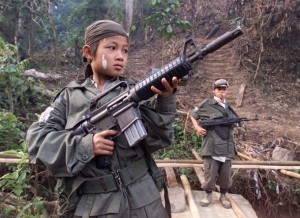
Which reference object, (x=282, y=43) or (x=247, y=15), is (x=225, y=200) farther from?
(x=282, y=43)

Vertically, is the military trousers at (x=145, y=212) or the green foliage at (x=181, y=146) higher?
the military trousers at (x=145, y=212)

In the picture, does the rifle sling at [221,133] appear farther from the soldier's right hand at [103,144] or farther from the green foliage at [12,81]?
the green foliage at [12,81]

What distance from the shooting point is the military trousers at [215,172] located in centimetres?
429

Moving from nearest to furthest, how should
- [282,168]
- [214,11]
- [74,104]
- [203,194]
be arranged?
[74,104], [203,194], [282,168], [214,11]

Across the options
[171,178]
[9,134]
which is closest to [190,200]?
[171,178]

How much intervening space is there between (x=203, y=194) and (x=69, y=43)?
953 cm

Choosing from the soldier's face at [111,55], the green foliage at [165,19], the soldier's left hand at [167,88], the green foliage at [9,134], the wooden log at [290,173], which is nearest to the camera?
the soldier's left hand at [167,88]

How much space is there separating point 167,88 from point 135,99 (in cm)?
19

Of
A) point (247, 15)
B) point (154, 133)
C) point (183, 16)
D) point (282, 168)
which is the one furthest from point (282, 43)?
point (154, 133)

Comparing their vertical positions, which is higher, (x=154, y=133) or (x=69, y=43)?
(x=69, y=43)

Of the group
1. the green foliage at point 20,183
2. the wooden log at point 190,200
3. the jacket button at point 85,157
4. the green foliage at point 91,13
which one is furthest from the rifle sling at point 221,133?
the green foliage at point 91,13

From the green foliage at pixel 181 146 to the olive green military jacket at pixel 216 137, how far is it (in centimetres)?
251

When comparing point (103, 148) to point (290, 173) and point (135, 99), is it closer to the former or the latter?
point (135, 99)

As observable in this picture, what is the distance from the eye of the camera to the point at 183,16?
51.1 ft
